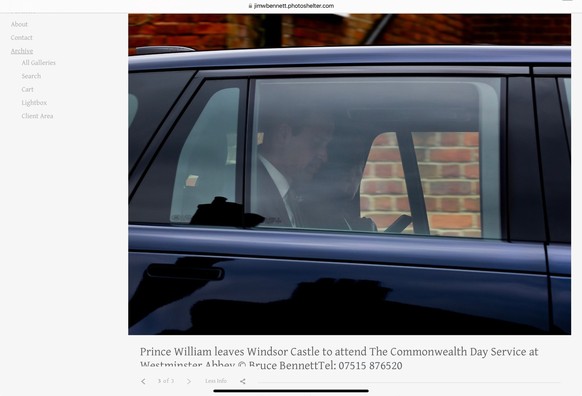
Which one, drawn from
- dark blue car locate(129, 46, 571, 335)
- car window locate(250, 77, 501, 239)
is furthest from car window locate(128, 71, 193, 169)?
car window locate(250, 77, 501, 239)

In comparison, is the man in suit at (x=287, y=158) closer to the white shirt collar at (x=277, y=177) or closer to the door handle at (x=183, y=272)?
the white shirt collar at (x=277, y=177)

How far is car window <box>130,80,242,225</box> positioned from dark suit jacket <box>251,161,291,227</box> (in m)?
0.06

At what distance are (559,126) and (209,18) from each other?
2.72 metres

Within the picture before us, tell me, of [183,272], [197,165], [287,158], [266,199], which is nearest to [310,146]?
[287,158]

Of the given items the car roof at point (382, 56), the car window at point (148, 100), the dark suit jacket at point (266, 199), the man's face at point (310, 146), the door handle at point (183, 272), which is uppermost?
the car roof at point (382, 56)

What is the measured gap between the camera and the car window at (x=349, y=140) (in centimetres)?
228

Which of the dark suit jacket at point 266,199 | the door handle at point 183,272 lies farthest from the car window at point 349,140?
the door handle at point 183,272

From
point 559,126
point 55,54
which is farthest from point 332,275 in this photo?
point 55,54

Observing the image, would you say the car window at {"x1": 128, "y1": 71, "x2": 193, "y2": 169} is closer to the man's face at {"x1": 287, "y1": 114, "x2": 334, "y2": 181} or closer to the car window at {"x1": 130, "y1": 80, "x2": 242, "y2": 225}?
the car window at {"x1": 130, "y1": 80, "x2": 242, "y2": 225}

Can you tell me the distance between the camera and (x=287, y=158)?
231 cm
